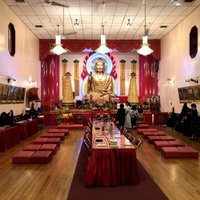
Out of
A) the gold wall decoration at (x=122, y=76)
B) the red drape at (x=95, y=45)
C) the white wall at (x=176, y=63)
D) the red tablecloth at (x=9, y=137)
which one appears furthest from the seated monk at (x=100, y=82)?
the red tablecloth at (x=9, y=137)

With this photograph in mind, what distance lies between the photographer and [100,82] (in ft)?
61.2

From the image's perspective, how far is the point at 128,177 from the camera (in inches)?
203

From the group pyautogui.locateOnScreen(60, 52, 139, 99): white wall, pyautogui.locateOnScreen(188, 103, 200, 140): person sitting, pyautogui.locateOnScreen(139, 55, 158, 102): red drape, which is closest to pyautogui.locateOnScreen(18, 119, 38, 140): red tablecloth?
pyautogui.locateOnScreen(188, 103, 200, 140): person sitting

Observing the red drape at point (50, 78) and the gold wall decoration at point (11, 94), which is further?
the red drape at point (50, 78)

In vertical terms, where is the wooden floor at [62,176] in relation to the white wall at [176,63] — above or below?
below

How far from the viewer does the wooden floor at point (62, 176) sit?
188 inches

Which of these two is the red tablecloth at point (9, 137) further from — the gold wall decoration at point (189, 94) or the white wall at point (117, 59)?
the white wall at point (117, 59)

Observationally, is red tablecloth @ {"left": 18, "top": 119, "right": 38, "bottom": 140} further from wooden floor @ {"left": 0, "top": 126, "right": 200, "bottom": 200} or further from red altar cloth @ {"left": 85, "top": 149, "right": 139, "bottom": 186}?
red altar cloth @ {"left": 85, "top": 149, "right": 139, "bottom": 186}

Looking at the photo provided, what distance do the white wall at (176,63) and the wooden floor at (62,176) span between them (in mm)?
5038

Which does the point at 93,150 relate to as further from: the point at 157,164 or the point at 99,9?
the point at 99,9

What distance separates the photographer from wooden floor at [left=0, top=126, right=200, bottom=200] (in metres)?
4.77

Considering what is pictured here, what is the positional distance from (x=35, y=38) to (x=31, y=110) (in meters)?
4.65

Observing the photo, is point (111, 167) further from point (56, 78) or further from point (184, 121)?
point (56, 78)

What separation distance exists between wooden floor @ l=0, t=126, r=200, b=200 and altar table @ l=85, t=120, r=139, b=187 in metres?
0.49
